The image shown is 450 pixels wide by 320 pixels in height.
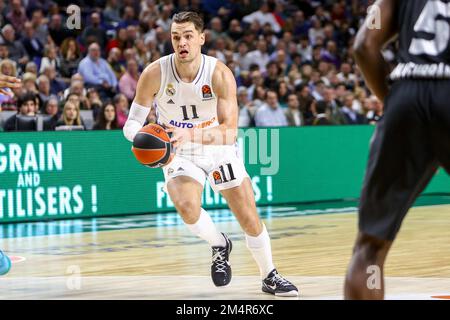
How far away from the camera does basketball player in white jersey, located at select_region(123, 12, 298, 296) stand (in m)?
8.16

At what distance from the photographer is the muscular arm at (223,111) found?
7973 millimetres

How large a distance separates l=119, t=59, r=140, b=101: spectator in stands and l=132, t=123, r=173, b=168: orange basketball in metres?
9.04

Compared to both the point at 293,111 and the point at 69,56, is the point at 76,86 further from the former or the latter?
the point at 293,111

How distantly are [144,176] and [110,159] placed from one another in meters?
0.65

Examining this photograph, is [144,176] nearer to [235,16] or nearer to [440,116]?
[235,16]

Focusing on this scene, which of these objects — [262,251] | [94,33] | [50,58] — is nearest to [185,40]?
[262,251]

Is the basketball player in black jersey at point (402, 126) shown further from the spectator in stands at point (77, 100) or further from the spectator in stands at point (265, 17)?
the spectator in stands at point (265, 17)

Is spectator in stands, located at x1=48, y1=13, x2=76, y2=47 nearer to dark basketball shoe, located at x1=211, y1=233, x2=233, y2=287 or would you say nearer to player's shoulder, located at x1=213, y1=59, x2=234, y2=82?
player's shoulder, located at x1=213, y1=59, x2=234, y2=82

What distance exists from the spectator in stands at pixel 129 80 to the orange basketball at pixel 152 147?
9.04 meters

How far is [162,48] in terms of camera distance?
18500 millimetres

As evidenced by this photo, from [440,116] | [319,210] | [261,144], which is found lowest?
[319,210]

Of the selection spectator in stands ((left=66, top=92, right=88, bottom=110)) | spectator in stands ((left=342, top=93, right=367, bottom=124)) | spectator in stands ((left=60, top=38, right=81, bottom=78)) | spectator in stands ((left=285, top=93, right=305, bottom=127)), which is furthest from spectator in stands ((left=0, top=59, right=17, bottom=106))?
spectator in stands ((left=342, top=93, right=367, bottom=124))

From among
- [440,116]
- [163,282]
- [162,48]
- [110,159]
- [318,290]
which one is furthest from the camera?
[162,48]
